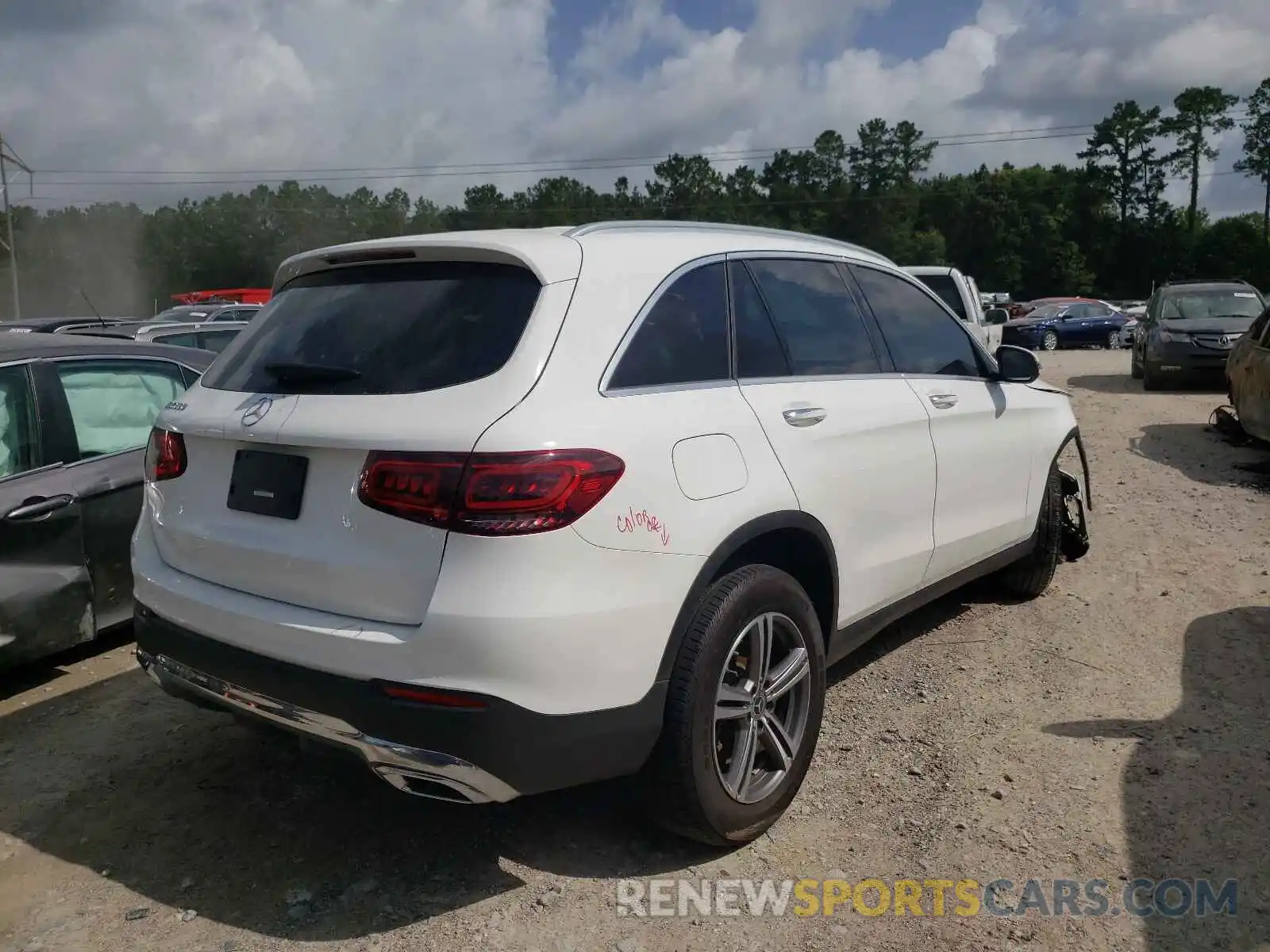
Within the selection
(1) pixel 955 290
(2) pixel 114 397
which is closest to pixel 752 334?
(2) pixel 114 397

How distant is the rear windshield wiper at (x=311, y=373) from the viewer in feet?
8.98

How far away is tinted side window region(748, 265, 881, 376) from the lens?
3.46m

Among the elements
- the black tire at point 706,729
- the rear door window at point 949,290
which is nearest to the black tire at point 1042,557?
the black tire at point 706,729

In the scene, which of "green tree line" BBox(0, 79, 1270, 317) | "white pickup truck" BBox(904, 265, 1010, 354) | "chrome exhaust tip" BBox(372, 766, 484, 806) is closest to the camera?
"chrome exhaust tip" BBox(372, 766, 484, 806)

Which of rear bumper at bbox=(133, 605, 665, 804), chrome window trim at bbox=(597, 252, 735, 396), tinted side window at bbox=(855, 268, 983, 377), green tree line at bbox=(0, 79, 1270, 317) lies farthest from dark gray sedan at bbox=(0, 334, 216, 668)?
green tree line at bbox=(0, 79, 1270, 317)

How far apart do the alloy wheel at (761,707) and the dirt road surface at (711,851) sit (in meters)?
0.24

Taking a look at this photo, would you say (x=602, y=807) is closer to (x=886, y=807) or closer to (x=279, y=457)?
(x=886, y=807)

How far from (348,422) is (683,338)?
1012 mm

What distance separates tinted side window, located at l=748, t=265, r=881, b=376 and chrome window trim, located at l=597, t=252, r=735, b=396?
26 cm

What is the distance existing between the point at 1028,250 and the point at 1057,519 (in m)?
81.9

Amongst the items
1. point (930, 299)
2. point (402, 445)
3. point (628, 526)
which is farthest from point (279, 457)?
point (930, 299)

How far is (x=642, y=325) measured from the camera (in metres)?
2.86

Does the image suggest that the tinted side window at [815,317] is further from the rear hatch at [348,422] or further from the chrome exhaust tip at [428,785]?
the chrome exhaust tip at [428,785]

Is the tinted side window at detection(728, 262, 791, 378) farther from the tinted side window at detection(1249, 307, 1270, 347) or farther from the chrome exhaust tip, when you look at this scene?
the tinted side window at detection(1249, 307, 1270, 347)
